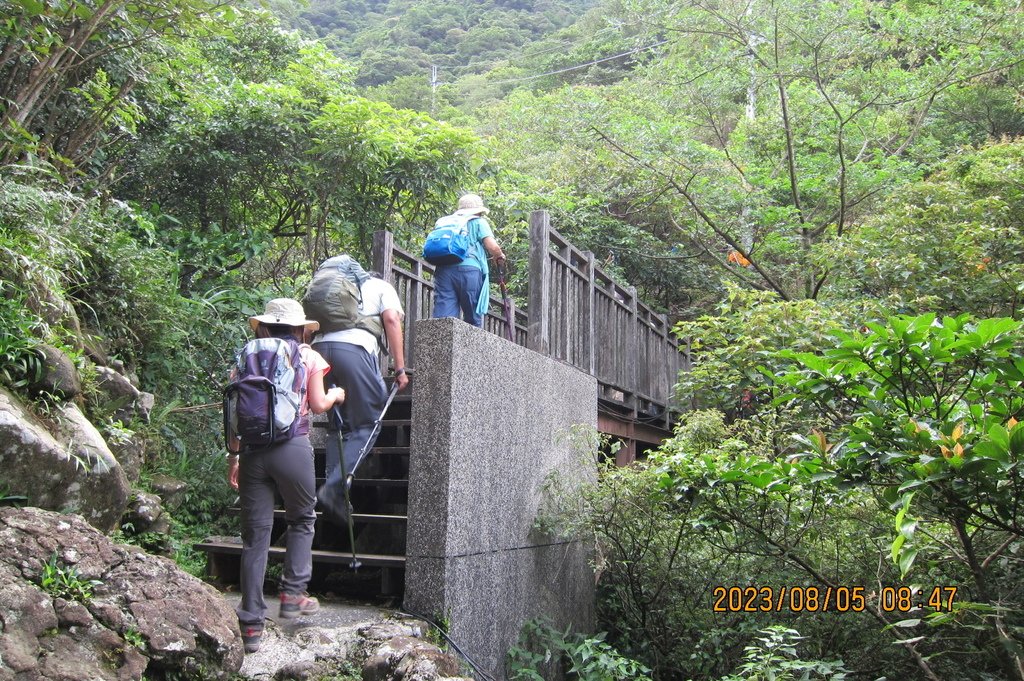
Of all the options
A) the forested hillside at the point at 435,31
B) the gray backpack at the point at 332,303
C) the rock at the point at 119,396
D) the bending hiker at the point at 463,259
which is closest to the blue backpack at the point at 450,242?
the bending hiker at the point at 463,259

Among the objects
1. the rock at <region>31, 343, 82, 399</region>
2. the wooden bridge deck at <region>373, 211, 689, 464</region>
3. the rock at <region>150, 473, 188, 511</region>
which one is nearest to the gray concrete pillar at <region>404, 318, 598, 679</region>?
the wooden bridge deck at <region>373, 211, 689, 464</region>

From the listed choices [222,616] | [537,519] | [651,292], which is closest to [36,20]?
[222,616]

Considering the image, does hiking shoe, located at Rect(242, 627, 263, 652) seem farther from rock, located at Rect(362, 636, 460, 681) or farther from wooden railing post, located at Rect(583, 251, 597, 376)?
wooden railing post, located at Rect(583, 251, 597, 376)

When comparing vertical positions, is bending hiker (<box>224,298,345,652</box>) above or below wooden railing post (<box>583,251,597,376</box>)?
below

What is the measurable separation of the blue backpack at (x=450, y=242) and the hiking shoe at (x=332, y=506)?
1.93 m

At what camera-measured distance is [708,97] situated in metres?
14.2

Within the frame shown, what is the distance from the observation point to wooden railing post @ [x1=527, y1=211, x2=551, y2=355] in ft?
20.8

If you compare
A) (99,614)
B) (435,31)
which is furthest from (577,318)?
(435,31)

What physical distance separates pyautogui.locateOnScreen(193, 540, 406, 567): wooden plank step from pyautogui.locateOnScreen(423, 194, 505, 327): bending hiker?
73.8 inches

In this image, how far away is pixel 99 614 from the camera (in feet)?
10.6

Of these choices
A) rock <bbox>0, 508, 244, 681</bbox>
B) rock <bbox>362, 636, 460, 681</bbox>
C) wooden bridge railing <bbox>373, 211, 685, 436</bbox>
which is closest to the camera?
rock <bbox>0, 508, 244, 681</bbox>

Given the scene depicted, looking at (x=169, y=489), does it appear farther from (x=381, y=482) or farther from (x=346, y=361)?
(x=346, y=361)

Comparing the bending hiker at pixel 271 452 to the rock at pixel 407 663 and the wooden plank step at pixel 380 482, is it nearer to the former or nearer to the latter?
the rock at pixel 407 663

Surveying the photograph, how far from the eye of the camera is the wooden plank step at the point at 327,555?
4562 mm
